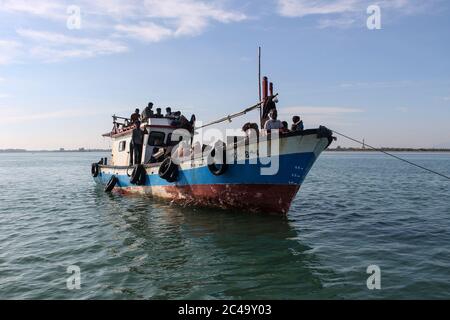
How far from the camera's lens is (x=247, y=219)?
40.4ft

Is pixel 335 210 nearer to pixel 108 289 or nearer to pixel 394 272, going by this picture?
pixel 394 272

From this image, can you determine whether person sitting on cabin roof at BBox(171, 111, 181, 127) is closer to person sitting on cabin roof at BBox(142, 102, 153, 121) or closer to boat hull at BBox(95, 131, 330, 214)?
person sitting on cabin roof at BBox(142, 102, 153, 121)

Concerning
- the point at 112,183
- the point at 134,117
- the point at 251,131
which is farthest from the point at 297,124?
the point at 112,183

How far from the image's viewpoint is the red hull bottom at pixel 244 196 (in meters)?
12.3

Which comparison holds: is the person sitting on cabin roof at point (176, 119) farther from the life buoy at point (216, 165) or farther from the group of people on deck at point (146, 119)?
the life buoy at point (216, 165)

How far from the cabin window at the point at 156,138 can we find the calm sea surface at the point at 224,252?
3696 millimetres

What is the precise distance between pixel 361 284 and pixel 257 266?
2047 mm

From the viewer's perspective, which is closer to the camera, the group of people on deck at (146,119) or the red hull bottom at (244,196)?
the red hull bottom at (244,196)

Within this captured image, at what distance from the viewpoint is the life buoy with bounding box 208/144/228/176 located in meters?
12.7
